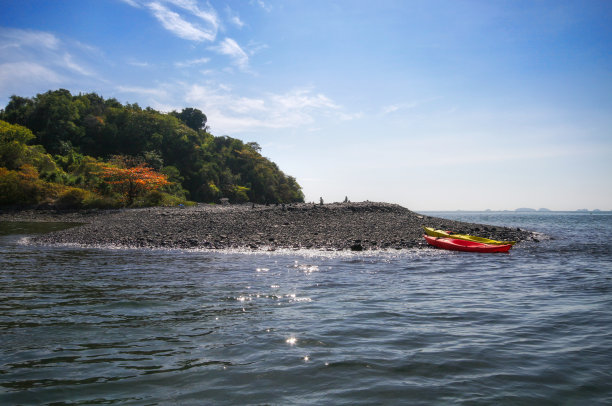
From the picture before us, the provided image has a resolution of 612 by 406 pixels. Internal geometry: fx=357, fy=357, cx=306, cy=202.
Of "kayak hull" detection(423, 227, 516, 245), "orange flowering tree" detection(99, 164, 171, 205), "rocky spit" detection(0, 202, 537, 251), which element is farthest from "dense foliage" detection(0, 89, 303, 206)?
"kayak hull" detection(423, 227, 516, 245)

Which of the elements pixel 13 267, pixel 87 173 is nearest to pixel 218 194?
pixel 87 173

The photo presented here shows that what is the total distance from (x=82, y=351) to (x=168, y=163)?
6439cm

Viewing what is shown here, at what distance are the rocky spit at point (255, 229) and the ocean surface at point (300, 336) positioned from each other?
22.9ft

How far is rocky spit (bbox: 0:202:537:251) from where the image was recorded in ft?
65.4

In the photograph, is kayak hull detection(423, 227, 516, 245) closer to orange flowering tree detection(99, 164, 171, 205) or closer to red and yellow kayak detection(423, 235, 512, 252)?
red and yellow kayak detection(423, 235, 512, 252)

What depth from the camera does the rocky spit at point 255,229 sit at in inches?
784

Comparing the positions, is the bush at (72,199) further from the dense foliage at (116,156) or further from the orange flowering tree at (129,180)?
the orange flowering tree at (129,180)

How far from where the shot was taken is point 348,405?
156 inches

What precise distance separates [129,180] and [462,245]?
117ft

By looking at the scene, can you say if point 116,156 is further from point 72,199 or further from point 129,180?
point 72,199

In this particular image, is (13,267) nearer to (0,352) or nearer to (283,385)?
(0,352)

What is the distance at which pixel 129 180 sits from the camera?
4041 cm

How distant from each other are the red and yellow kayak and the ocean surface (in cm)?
571

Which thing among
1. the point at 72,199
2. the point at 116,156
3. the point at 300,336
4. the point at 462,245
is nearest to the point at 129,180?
the point at 72,199
